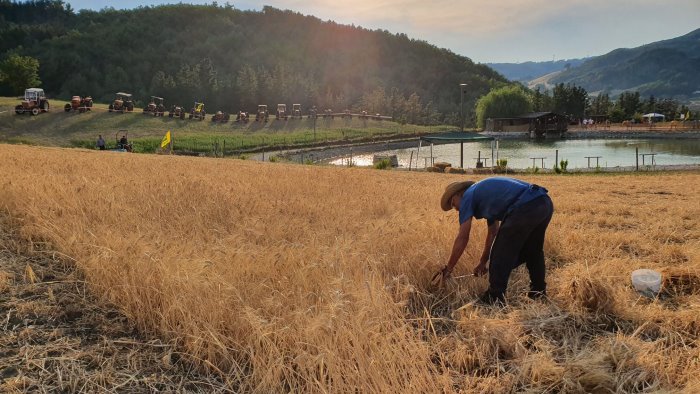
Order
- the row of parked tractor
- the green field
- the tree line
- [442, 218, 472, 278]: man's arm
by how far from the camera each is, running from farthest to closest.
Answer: the tree line
the row of parked tractor
the green field
[442, 218, 472, 278]: man's arm

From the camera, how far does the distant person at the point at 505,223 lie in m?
4.52

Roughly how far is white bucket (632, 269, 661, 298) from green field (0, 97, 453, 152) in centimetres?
4791

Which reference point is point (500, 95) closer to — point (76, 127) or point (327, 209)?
point (76, 127)

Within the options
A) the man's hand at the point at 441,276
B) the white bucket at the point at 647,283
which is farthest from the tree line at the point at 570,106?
the man's hand at the point at 441,276

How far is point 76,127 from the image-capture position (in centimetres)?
5581

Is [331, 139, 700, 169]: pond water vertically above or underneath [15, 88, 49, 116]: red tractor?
underneath

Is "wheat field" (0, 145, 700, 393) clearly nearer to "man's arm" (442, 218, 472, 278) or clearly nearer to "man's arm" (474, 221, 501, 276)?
"man's arm" (474, 221, 501, 276)

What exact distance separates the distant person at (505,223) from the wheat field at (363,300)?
0.26 metres

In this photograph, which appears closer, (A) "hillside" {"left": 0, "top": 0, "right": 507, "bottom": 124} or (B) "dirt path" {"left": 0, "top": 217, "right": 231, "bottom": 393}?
(B) "dirt path" {"left": 0, "top": 217, "right": 231, "bottom": 393}

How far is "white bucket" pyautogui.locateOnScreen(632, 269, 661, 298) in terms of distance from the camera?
16.1 feet

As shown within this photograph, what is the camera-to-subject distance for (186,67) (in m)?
133

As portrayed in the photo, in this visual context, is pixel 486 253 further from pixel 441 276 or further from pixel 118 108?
pixel 118 108

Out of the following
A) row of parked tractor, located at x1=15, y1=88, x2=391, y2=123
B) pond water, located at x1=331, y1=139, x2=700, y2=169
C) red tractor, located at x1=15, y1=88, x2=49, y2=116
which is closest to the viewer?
pond water, located at x1=331, y1=139, x2=700, y2=169

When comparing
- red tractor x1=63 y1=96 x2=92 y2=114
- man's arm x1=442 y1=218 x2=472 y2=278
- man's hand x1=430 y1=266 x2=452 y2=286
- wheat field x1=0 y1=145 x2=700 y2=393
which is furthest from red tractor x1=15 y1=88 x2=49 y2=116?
man's arm x1=442 y1=218 x2=472 y2=278
